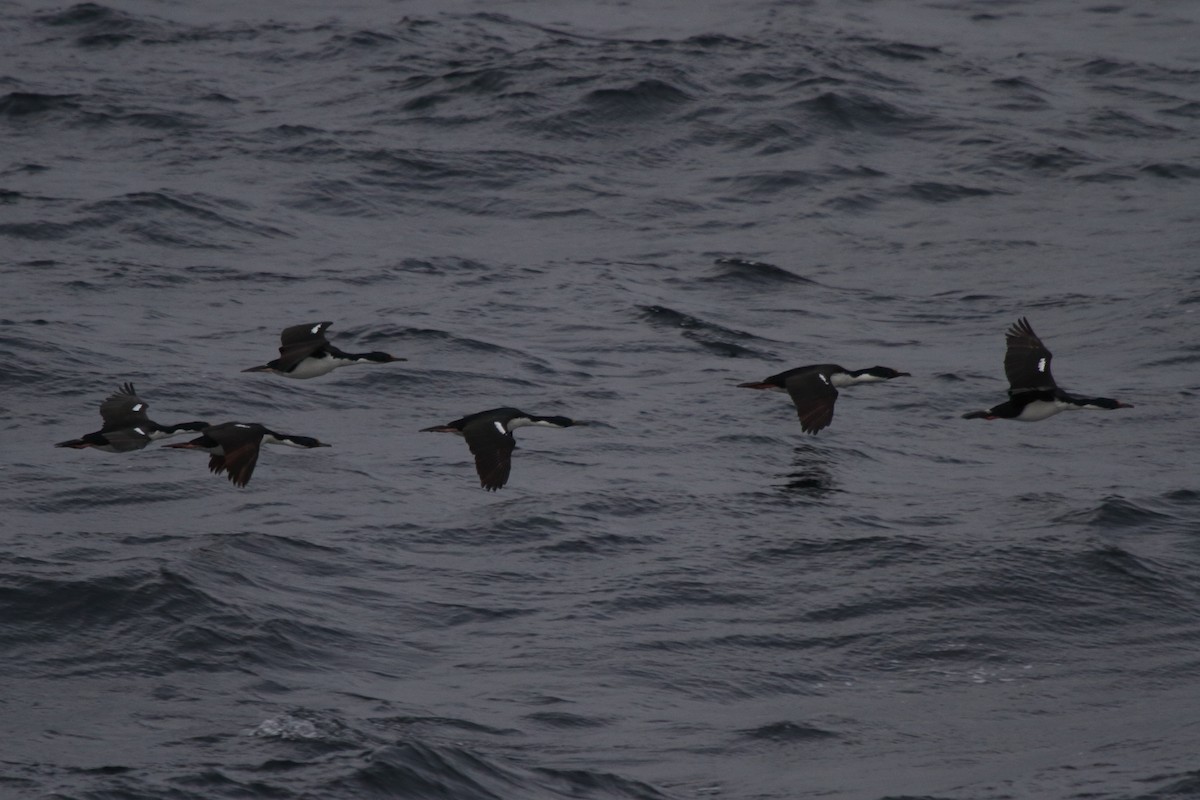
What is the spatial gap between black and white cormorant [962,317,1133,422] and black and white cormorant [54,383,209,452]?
24.0 feet

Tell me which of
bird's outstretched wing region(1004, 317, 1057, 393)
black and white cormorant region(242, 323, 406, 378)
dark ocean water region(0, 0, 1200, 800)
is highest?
bird's outstretched wing region(1004, 317, 1057, 393)

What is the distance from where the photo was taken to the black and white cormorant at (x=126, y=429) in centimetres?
1684

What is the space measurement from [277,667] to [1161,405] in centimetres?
1100

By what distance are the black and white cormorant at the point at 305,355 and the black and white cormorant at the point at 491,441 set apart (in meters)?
1.99

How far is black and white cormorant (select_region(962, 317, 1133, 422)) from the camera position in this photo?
1775 centimetres

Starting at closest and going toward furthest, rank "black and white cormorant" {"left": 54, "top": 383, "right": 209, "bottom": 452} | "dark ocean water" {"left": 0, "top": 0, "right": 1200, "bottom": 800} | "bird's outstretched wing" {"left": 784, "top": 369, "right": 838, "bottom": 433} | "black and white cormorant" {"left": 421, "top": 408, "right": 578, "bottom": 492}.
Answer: "dark ocean water" {"left": 0, "top": 0, "right": 1200, "bottom": 800}
"black and white cormorant" {"left": 421, "top": 408, "right": 578, "bottom": 492}
"black and white cormorant" {"left": 54, "top": 383, "right": 209, "bottom": 452}
"bird's outstretched wing" {"left": 784, "top": 369, "right": 838, "bottom": 433}

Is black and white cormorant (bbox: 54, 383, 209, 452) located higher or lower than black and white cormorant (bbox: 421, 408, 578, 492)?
lower

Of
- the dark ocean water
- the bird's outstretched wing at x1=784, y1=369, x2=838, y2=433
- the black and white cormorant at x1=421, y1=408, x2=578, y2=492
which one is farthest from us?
the bird's outstretched wing at x1=784, y1=369, x2=838, y2=433

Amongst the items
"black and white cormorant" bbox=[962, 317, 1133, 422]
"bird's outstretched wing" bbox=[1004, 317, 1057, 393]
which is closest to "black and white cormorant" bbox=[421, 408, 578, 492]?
"black and white cormorant" bbox=[962, 317, 1133, 422]

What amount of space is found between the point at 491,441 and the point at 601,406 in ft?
15.4

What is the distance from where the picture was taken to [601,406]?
20.4m

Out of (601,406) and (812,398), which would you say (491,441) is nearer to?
(812,398)

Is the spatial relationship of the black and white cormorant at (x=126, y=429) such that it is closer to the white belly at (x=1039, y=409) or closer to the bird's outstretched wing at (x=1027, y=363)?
the bird's outstretched wing at (x=1027, y=363)

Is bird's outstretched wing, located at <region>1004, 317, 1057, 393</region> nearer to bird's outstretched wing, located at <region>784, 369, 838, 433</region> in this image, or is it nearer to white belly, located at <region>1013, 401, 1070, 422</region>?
white belly, located at <region>1013, 401, 1070, 422</region>
